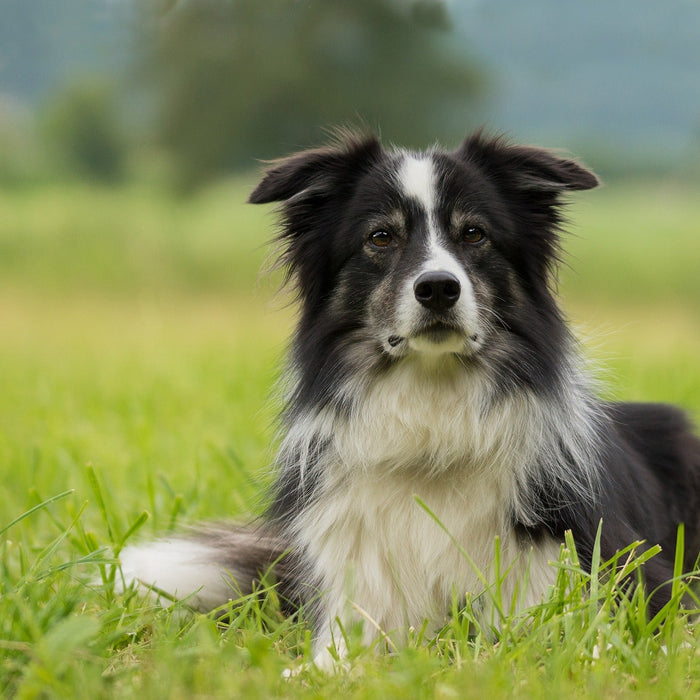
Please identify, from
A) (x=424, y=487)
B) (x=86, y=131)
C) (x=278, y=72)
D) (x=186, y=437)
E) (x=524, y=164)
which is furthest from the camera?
(x=278, y=72)

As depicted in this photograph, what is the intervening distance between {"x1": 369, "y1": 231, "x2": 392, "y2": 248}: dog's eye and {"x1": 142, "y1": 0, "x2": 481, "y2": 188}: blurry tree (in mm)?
15798

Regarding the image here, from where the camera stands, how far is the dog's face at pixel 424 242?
335 centimetres

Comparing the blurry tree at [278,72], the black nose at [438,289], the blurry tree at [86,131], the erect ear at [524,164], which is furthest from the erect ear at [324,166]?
the blurry tree at [278,72]

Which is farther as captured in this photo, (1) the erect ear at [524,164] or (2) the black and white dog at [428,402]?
(1) the erect ear at [524,164]

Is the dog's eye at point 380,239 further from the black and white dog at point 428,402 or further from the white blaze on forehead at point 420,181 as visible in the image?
the white blaze on forehead at point 420,181

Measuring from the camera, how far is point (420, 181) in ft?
11.5

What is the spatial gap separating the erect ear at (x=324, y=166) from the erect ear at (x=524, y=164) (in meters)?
0.38

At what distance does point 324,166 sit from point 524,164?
77 cm

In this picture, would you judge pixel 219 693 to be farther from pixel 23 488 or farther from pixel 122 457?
pixel 122 457

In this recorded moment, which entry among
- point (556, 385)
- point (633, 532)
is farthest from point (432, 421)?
point (633, 532)

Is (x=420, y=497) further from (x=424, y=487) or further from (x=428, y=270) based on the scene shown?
(x=428, y=270)

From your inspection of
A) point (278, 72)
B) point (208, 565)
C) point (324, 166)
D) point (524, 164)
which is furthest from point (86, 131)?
point (524, 164)

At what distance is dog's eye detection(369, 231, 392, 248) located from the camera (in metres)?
3.53

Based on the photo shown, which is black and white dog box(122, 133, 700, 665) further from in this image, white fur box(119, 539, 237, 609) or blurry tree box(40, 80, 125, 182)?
blurry tree box(40, 80, 125, 182)
